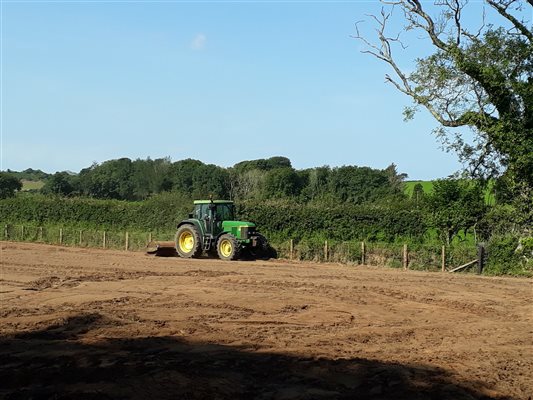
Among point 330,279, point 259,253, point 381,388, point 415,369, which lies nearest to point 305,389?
point 381,388

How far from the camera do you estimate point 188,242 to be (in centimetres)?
2539

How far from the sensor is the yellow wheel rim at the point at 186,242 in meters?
25.2

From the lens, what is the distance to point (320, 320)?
11695mm

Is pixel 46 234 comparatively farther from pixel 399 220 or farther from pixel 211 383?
pixel 211 383

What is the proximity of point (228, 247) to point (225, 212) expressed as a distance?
156 centimetres

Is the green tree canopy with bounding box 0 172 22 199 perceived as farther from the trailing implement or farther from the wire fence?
the trailing implement

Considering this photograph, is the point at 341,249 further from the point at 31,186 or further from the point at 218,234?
the point at 31,186

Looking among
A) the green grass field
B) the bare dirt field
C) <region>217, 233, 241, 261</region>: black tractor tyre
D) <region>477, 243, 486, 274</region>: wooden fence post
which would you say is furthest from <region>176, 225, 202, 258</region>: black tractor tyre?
the green grass field

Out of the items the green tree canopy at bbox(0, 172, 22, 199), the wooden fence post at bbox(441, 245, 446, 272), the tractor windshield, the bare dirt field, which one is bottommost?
the bare dirt field

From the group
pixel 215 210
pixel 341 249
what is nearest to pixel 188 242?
pixel 215 210

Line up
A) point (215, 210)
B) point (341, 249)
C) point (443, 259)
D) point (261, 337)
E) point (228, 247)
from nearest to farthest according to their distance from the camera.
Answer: point (261, 337), point (443, 259), point (228, 247), point (215, 210), point (341, 249)

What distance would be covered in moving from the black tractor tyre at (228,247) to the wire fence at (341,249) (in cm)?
447

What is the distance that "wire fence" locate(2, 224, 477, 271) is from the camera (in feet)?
77.2

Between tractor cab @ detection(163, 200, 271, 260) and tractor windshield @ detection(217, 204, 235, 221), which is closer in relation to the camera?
tractor cab @ detection(163, 200, 271, 260)
